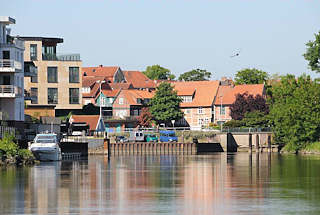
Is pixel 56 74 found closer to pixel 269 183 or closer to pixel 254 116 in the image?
pixel 254 116

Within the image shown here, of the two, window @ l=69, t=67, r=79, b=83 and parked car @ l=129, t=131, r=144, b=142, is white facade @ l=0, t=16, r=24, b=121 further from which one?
parked car @ l=129, t=131, r=144, b=142

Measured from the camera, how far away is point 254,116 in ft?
463

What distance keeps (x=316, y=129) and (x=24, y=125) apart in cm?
4286

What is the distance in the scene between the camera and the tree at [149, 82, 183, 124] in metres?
154

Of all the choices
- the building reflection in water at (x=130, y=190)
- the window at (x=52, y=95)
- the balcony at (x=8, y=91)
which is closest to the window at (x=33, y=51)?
the window at (x=52, y=95)

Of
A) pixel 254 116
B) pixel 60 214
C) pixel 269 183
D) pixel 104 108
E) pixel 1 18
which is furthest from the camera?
pixel 104 108

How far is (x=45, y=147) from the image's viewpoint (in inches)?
3275

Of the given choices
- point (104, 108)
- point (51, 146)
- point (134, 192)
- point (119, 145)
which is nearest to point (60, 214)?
point (134, 192)

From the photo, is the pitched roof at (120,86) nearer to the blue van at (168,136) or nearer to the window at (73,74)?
the blue van at (168,136)

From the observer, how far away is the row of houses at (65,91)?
89938mm

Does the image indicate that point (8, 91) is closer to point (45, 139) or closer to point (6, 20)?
point (6, 20)

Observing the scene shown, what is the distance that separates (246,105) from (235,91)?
13534 millimetres

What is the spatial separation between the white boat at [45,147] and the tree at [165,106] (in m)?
70.1

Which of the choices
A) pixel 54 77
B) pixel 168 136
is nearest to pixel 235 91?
pixel 168 136
